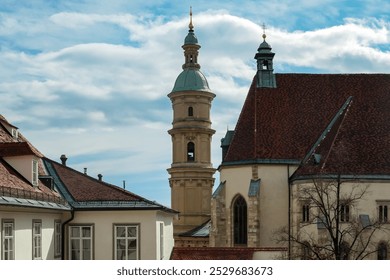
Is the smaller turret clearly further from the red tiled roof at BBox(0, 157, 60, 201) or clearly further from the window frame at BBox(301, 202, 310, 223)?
the red tiled roof at BBox(0, 157, 60, 201)

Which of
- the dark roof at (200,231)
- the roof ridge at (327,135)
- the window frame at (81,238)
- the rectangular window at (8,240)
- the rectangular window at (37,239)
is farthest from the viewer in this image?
the dark roof at (200,231)

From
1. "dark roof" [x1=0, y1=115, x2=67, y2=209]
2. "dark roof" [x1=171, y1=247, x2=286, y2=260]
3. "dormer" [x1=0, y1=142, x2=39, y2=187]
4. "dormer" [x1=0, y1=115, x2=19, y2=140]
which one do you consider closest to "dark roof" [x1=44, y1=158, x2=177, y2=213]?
"dark roof" [x1=0, y1=115, x2=67, y2=209]

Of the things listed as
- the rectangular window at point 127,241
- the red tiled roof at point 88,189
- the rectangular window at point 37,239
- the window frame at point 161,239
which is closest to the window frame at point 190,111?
the window frame at point 161,239

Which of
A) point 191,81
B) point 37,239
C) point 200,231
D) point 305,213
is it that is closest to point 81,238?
point 37,239

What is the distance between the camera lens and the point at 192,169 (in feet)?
207

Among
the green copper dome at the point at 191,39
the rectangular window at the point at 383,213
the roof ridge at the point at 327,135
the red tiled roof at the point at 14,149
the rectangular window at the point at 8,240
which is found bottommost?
the rectangular window at the point at 8,240

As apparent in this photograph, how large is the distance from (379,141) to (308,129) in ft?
14.4

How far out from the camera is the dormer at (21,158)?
75.0 ft

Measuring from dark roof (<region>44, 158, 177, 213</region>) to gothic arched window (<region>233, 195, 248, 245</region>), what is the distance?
18.9 metres

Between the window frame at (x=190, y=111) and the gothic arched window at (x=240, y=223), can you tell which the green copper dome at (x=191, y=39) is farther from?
the gothic arched window at (x=240, y=223)

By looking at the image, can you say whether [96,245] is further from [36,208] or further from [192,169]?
[192,169]

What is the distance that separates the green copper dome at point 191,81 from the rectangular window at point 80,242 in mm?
40300

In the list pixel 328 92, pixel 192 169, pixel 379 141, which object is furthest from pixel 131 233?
pixel 192 169
